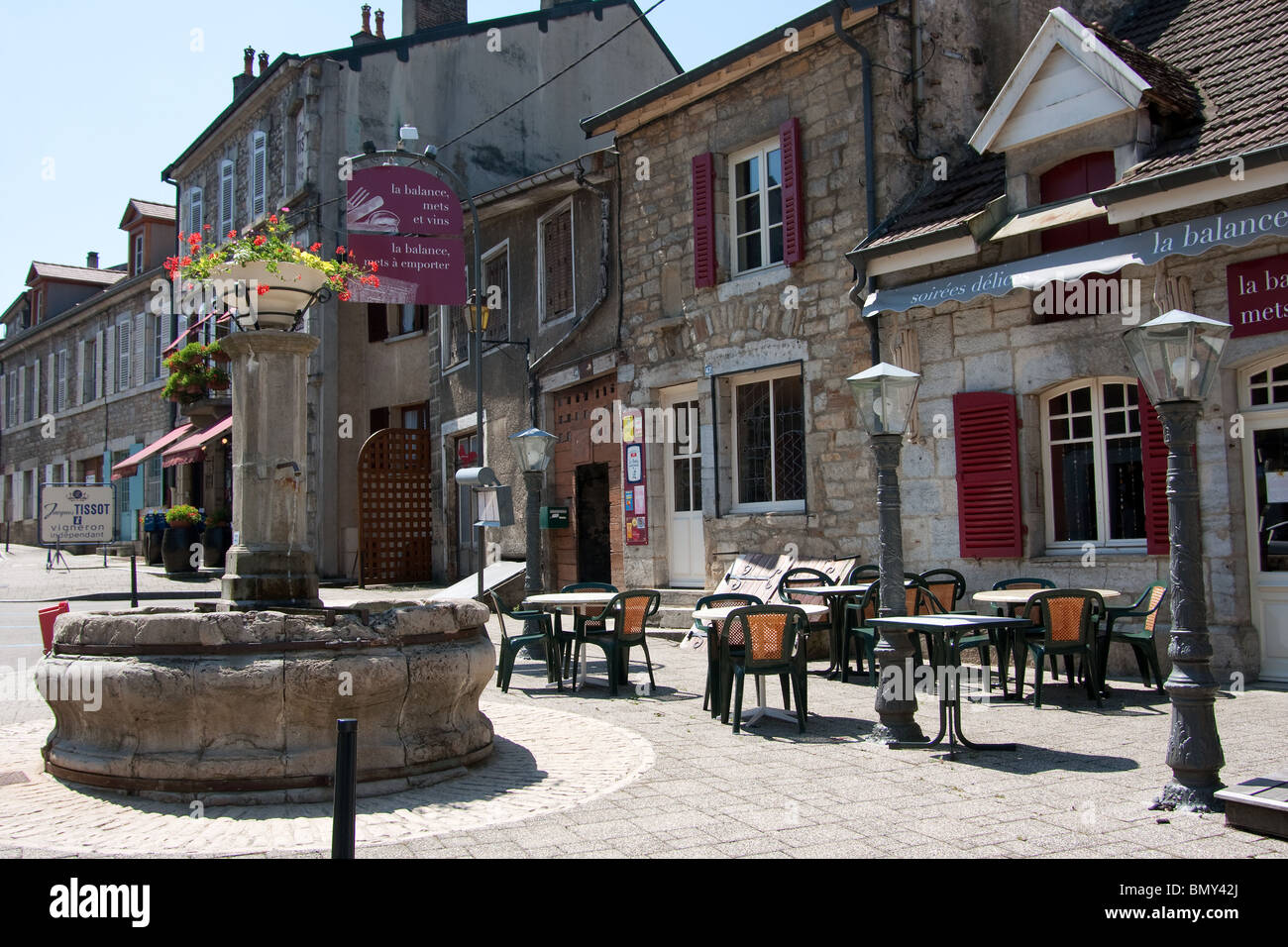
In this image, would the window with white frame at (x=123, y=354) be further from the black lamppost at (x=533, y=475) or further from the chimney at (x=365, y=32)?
the black lamppost at (x=533, y=475)

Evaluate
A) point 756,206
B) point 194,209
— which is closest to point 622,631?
point 756,206

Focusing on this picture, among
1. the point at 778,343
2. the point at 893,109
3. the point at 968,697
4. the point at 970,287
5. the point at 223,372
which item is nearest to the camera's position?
the point at 968,697

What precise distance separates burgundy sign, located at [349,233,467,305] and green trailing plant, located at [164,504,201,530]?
8919 millimetres

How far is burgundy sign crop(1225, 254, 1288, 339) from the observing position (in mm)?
7895

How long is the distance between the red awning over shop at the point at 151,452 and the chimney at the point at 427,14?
10051mm

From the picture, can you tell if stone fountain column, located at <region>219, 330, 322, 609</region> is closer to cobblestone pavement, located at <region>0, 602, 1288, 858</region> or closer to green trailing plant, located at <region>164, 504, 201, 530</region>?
cobblestone pavement, located at <region>0, 602, 1288, 858</region>

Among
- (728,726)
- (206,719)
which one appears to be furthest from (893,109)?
(206,719)

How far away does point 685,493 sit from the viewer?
13.4 metres

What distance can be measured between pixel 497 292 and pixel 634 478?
5.58 m

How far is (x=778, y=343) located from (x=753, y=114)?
2.67 m

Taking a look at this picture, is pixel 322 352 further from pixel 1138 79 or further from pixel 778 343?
pixel 1138 79

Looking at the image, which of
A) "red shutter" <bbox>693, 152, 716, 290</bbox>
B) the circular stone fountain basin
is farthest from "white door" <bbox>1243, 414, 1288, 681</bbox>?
the circular stone fountain basin

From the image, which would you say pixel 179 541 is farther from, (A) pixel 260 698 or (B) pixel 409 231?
(A) pixel 260 698
